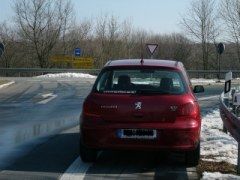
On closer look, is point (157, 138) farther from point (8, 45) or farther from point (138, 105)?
point (8, 45)

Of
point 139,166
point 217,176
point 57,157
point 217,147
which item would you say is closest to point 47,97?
point 217,147

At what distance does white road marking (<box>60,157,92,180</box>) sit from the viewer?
7.49 meters

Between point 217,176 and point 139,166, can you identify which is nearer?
point 217,176

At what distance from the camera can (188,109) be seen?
811cm

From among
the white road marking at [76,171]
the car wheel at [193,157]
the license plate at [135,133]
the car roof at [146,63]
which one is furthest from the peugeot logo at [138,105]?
the white road marking at [76,171]

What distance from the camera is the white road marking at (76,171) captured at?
7.49 m

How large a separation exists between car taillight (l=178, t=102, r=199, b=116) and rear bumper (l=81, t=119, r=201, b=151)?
0.10 metres

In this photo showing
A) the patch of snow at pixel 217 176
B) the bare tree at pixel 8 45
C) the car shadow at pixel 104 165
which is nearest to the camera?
the patch of snow at pixel 217 176

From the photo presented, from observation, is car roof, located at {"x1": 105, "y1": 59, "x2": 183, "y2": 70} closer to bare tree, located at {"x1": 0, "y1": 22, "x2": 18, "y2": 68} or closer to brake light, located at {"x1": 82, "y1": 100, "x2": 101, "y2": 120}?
brake light, located at {"x1": 82, "y1": 100, "x2": 101, "y2": 120}

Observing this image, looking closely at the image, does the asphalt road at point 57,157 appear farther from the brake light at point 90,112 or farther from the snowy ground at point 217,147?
the brake light at point 90,112

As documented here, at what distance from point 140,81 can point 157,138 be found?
1.12m

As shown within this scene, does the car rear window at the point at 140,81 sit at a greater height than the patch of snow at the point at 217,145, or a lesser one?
greater

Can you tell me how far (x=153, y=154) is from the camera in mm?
9367

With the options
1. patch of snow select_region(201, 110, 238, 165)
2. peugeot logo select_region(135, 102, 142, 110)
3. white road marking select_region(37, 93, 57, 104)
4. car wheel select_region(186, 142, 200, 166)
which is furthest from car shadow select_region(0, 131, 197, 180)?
white road marking select_region(37, 93, 57, 104)
